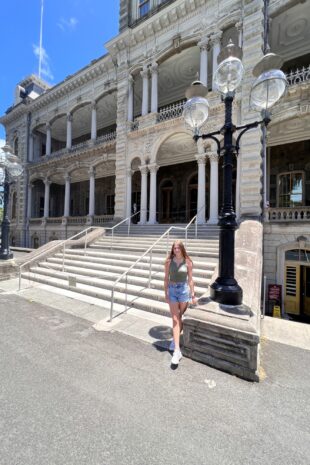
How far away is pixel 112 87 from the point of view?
16812 mm

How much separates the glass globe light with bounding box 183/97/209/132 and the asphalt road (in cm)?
439

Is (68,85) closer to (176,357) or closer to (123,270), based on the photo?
(123,270)

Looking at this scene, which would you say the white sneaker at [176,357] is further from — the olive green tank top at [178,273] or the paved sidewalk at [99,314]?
the olive green tank top at [178,273]

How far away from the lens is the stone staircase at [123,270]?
6035mm

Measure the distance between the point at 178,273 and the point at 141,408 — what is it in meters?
1.85

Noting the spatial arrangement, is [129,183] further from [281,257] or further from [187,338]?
[187,338]

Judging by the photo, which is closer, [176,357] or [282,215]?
[176,357]

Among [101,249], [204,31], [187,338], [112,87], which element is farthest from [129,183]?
[187,338]

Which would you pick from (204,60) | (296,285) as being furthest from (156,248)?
(204,60)

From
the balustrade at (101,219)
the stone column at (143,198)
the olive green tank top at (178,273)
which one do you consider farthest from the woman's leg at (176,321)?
the balustrade at (101,219)

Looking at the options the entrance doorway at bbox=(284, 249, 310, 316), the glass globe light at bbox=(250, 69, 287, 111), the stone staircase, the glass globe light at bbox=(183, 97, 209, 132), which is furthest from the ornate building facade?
the glass globe light at bbox=(250, 69, 287, 111)

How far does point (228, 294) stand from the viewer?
3990mm

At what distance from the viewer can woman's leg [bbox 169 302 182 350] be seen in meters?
3.65

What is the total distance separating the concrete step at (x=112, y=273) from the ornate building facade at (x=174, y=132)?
5771 millimetres
